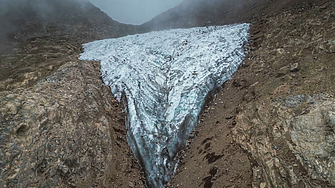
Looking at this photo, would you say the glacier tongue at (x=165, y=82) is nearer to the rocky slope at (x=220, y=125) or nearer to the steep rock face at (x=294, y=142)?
the rocky slope at (x=220, y=125)

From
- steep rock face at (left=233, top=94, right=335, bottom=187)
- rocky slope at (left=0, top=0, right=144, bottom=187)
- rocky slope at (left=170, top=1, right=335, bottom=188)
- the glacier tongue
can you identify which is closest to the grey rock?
rocky slope at (left=170, top=1, right=335, bottom=188)

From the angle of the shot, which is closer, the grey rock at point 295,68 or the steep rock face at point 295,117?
the steep rock face at point 295,117

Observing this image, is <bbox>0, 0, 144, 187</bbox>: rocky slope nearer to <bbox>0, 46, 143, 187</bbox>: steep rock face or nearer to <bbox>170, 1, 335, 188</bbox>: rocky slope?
<bbox>0, 46, 143, 187</bbox>: steep rock face

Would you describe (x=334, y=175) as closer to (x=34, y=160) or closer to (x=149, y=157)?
(x=149, y=157)

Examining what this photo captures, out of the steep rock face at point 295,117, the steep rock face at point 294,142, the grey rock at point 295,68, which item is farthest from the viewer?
the grey rock at point 295,68

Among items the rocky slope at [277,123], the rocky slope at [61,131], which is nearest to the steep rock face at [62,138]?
the rocky slope at [61,131]

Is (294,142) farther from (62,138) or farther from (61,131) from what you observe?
(61,131)
